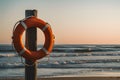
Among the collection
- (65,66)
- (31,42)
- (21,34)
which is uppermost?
(21,34)

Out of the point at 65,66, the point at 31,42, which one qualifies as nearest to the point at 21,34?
the point at 31,42

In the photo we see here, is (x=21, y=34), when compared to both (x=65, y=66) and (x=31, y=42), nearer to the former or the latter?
(x=31, y=42)

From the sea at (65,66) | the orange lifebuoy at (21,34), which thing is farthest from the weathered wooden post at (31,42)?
the sea at (65,66)

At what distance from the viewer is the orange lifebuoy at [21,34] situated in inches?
207

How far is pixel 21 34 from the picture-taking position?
17.6 ft

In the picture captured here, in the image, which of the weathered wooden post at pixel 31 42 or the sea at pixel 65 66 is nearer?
the weathered wooden post at pixel 31 42

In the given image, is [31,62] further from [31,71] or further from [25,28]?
[25,28]

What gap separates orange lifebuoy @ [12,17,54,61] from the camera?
525 centimetres

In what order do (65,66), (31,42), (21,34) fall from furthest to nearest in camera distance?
(65,66)
(21,34)
(31,42)

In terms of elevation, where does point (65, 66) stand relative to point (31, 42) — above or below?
below

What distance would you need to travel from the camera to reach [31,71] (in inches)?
208

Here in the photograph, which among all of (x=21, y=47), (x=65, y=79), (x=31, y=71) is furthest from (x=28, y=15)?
(x=65, y=79)

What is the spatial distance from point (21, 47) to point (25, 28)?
313 millimetres

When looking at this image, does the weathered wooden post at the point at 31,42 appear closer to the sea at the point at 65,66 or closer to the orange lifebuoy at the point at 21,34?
the orange lifebuoy at the point at 21,34
